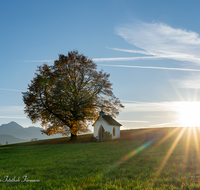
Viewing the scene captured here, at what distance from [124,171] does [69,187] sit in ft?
11.8

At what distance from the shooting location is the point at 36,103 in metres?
34.8

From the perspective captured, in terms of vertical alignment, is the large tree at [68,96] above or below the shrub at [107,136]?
above

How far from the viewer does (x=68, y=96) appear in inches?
1339

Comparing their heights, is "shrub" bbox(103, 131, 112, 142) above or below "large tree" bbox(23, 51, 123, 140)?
below

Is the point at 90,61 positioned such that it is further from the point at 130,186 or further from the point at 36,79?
the point at 130,186

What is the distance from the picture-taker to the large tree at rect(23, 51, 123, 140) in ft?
112

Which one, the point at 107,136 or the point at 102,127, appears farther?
the point at 102,127

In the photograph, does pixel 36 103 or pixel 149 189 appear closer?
pixel 149 189

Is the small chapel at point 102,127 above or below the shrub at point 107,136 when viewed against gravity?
above

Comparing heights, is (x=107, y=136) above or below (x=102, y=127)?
below

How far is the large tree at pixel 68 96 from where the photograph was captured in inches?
1347

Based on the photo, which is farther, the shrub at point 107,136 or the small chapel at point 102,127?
the small chapel at point 102,127

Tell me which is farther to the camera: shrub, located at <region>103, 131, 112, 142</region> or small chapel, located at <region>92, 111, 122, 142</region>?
small chapel, located at <region>92, 111, 122, 142</region>

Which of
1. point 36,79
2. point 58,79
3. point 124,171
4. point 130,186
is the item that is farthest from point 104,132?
point 130,186
